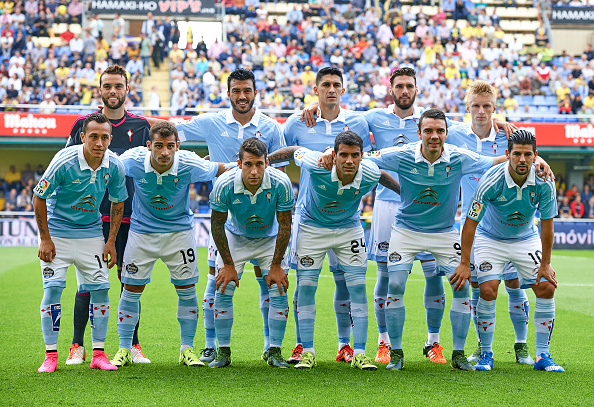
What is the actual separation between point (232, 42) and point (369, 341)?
65.6 feet

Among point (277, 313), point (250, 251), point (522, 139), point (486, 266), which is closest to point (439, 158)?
point (522, 139)

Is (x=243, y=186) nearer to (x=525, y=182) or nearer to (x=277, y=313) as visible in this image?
(x=277, y=313)

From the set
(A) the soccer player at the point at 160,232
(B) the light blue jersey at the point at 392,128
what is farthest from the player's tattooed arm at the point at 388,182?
(A) the soccer player at the point at 160,232

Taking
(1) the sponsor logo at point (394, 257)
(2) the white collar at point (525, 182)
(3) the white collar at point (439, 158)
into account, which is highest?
(3) the white collar at point (439, 158)

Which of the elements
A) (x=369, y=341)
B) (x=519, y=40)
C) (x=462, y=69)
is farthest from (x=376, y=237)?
(x=519, y=40)

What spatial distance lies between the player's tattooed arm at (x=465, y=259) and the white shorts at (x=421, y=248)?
7.7 inches

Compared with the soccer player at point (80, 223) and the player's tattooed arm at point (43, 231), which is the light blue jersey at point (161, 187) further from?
the player's tattooed arm at point (43, 231)

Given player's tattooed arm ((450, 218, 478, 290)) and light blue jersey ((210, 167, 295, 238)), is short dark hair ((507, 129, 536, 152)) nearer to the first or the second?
player's tattooed arm ((450, 218, 478, 290))

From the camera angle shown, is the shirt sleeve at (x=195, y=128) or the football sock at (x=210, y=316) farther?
the shirt sleeve at (x=195, y=128)

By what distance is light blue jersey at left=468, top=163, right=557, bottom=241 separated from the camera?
227 inches

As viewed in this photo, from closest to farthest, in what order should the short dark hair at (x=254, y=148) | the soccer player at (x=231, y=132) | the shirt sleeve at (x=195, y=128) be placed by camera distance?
the short dark hair at (x=254, y=148) → the soccer player at (x=231, y=132) → the shirt sleeve at (x=195, y=128)

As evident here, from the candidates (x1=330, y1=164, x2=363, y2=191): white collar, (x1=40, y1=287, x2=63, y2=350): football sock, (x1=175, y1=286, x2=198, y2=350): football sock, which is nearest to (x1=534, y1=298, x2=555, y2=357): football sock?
(x1=330, y1=164, x2=363, y2=191): white collar

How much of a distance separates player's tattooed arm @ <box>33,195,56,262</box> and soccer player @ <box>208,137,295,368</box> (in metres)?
1.34

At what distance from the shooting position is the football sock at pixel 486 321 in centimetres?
588
